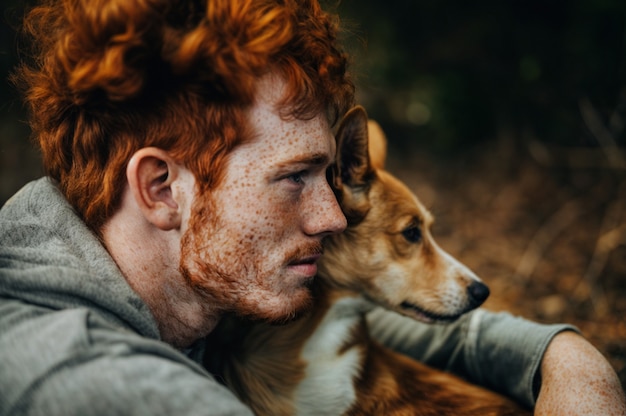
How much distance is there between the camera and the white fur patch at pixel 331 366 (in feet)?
7.13

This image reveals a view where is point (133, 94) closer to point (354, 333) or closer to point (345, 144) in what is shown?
point (345, 144)

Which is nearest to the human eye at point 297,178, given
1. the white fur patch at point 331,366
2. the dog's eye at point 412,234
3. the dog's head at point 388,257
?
the dog's head at point 388,257

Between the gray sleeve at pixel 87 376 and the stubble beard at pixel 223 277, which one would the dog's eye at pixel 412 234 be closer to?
the stubble beard at pixel 223 277

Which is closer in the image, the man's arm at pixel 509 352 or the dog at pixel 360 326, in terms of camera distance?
the man's arm at pixel 509 352

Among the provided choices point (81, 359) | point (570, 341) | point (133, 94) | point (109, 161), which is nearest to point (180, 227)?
point (109, 161)

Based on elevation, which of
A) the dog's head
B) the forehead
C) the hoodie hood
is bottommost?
the dog's head

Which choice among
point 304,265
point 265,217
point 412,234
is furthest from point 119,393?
point 412,234

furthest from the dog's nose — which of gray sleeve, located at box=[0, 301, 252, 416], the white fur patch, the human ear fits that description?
gray sleeve, located at box=[0, 301, 252, 416]

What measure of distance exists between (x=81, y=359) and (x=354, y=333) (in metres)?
1.40

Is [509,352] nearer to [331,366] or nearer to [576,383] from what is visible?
[576,383]

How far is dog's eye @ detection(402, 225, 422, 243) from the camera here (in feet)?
8.71

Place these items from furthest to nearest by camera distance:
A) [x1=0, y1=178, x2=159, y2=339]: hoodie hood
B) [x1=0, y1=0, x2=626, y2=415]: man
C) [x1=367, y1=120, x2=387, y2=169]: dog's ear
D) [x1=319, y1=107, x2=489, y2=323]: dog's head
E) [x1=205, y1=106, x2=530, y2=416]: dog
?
[x1=367, y1=120, x2=387, y2=169]: dog's ear, [x1=319, y1=107, x2=489, y2=323]: dog's head, [x1=205, y1=106, x2=530, y2=416]: dog, [x1=0, y1=0, x2=626, y2=415]: man, [x1=0, y1=178, x2=159, y2=339]: hoodie hood

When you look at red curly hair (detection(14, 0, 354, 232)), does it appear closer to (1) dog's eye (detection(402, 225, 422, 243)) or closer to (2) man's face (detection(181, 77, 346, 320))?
(2) man's face (detection(181, 77, 346, 320))

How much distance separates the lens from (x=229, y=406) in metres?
1.21
